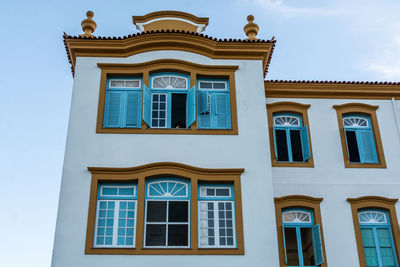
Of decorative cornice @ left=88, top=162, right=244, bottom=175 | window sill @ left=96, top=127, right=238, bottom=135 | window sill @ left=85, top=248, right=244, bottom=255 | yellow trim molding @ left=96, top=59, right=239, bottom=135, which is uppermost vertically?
yellow trim molding @ left=96, top=59, right=239, bottom=135

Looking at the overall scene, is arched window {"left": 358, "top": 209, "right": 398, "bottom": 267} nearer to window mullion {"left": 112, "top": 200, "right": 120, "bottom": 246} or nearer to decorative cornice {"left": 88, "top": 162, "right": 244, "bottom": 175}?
decorative cornice {"left": 88, "top": 162, "right": 244, "bottom": 175}

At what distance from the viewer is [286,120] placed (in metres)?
16.5

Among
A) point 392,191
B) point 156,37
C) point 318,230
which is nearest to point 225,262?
point 318,230

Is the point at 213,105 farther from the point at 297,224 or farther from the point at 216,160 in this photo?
the point at 297,224

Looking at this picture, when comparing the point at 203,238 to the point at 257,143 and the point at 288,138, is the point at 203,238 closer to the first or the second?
the point at 257,143

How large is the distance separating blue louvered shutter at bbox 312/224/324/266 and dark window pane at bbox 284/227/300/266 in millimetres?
826

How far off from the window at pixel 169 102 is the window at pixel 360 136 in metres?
5.05

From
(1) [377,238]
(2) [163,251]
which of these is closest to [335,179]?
(1) [377,238]

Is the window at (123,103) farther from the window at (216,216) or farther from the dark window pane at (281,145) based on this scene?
the dark window pane at (281,145)

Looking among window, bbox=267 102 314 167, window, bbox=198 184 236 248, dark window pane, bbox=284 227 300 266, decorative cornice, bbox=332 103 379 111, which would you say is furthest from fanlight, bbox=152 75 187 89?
dark window pane, bbox=284 227 300 266

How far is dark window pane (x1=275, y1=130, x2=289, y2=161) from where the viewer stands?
15823 millimetres

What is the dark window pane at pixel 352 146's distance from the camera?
15992mm

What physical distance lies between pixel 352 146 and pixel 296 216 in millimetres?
3154

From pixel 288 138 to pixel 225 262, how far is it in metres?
5.15
